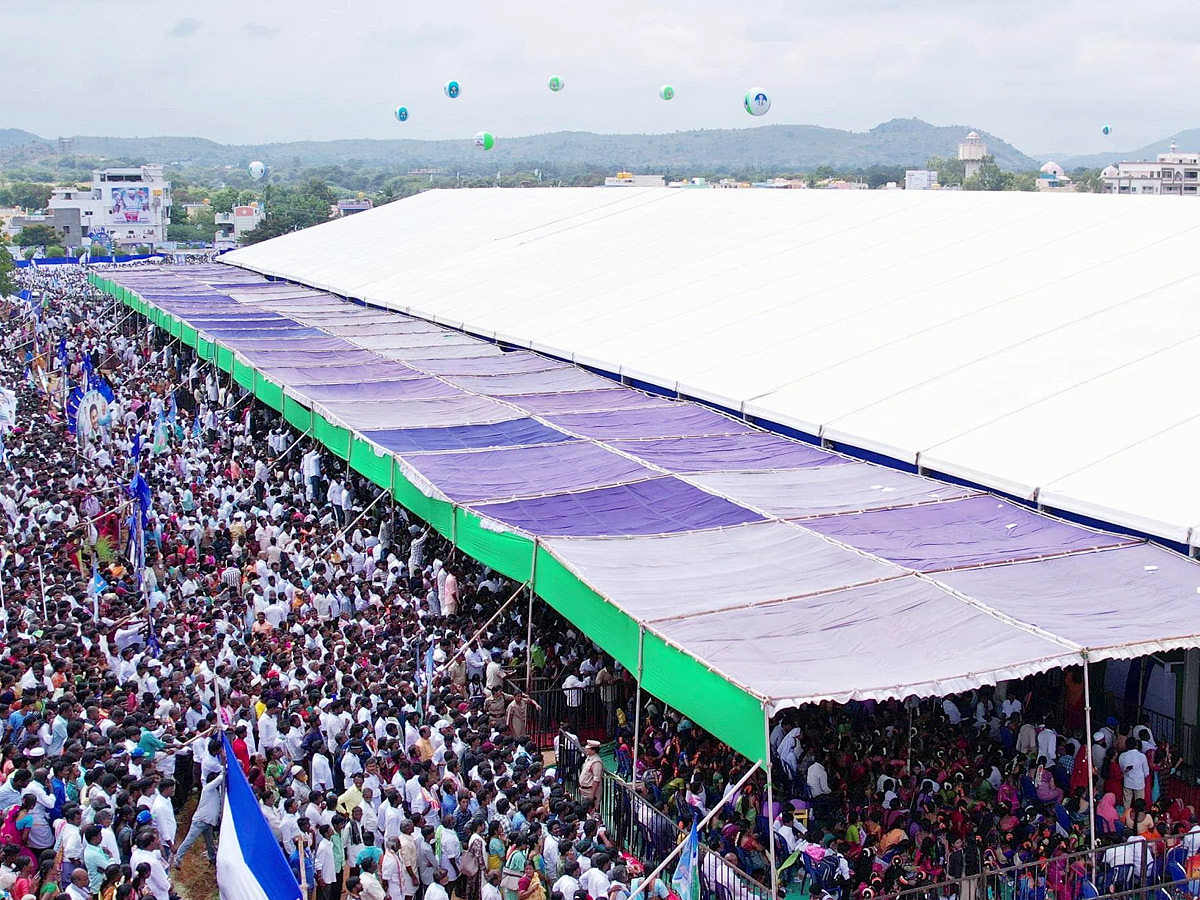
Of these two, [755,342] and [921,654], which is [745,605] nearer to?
[921,654]

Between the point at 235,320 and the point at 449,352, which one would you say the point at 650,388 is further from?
the point at 235,320

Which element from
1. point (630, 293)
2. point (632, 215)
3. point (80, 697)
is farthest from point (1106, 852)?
point (632, 215)

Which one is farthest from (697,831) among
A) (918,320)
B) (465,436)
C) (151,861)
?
(918,320)

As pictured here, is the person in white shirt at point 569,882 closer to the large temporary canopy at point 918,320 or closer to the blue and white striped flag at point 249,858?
the blue and white striped flag at point 249,858

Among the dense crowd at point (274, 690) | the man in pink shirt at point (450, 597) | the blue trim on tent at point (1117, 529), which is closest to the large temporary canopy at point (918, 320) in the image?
the blue trim on tent at point (1117, 529)

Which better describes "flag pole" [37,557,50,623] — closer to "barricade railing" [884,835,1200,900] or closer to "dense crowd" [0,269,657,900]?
"dense crowd" [0,269,657,900]

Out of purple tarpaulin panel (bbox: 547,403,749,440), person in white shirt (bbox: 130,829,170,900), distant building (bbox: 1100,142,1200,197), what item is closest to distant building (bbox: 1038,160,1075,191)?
distant building (bbox: 1100,142,1200,197)
